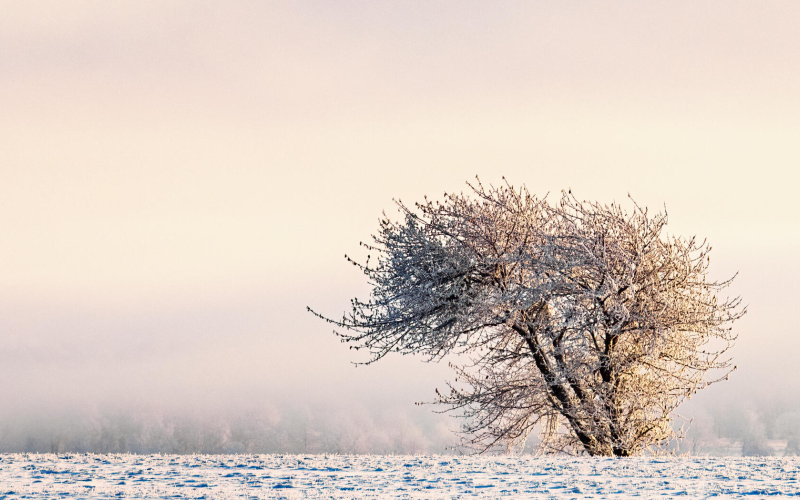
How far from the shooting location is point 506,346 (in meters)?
22.8

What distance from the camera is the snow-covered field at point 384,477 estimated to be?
1039 cm

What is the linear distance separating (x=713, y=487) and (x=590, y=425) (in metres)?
11.4

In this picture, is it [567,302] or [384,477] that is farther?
[567,302]

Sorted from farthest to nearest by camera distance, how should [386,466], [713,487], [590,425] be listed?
[590,425]
[386,466]
[713,487]

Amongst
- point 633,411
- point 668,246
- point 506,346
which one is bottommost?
point 633,411

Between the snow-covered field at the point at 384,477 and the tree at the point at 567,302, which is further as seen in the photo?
the tree at the point at 567,302

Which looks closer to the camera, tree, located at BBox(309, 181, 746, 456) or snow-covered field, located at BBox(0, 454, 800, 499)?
snow-covered field, located at BBox(0, 454, 800, 499)

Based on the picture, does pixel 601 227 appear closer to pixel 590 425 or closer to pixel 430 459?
pixel 590 425

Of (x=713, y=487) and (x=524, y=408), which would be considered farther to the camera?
(x=524, y=408)

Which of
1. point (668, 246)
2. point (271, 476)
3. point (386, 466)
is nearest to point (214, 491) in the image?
point (271, 476)

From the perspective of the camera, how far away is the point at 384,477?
12008 mm

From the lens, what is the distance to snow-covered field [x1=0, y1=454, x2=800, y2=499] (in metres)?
10.4

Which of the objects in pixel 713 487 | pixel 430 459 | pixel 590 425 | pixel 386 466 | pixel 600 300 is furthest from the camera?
pixel 590 425

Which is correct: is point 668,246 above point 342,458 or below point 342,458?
above
